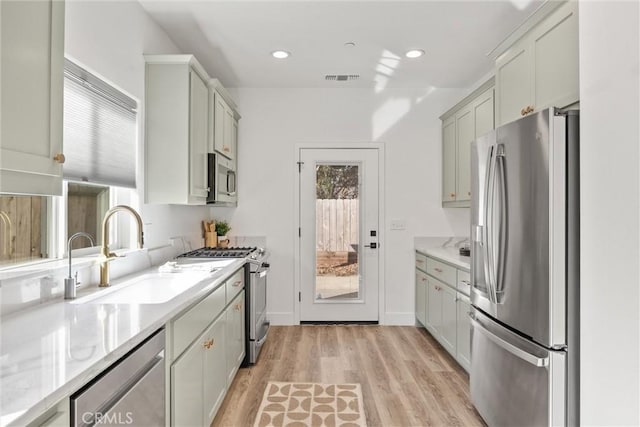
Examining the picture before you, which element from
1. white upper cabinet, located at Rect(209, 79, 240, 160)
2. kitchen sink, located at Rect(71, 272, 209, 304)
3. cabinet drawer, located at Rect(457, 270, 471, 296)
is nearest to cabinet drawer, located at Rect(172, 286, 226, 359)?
kitchen sink, located at Rect(71, 272, 209, 304)

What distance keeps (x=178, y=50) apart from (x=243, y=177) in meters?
1.47

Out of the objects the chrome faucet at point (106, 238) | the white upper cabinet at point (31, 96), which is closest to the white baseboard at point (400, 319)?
the chrome faucet at point (106, 238)

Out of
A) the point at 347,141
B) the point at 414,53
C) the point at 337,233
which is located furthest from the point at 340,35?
the point at 337,233

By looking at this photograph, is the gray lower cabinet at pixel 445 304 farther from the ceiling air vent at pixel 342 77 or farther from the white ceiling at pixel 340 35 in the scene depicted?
the ceiling air vent at pixel 342 77

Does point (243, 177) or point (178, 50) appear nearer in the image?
point (178, 50)

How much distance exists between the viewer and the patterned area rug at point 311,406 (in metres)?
2.31

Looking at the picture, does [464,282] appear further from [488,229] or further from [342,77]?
[342,77]

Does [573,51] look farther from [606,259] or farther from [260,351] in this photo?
[260,351]

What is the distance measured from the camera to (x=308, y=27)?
9.48ft

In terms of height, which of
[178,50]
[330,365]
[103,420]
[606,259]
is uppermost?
[178,50]

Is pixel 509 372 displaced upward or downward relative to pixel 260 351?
upward

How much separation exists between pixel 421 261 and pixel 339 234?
3.10 ft

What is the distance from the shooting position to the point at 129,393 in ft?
3.88

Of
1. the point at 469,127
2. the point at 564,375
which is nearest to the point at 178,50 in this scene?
the point at 469,127
